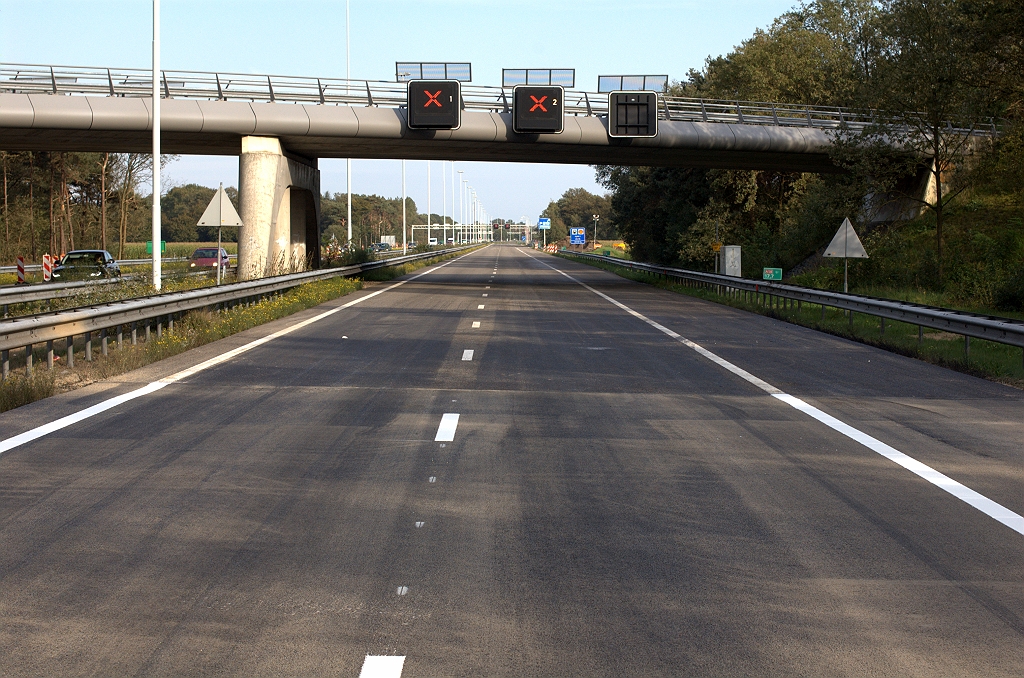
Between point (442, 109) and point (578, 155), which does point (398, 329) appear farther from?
point (578, 155)

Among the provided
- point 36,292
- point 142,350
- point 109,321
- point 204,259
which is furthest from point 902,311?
point 204,259

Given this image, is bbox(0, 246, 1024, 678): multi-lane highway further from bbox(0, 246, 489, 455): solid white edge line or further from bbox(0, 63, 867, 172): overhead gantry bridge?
bbox(0, 63, 867, 172): overhead gantry bridge

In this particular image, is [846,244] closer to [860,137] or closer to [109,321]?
[860,137]

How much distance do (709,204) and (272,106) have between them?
23.8 m

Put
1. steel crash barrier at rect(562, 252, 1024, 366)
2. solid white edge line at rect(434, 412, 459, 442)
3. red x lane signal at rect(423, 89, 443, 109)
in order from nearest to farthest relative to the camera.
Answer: solid white edge line at rect(434, 412, 459, 442), steel crash barrier at rect(562, 252, 1024, 366), red x lane signal at rect(423, 89, 443, 109)

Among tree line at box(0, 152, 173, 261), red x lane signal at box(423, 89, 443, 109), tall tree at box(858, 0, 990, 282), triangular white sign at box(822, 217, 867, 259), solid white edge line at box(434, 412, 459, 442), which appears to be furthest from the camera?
tree line at box(0, 152, 173, 261)

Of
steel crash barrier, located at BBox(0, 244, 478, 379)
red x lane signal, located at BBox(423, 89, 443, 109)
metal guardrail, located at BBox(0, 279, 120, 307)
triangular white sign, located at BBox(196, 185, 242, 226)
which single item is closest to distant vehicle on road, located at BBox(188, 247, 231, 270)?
red x lane signal, located at BBox(423, 89, 443, 109)

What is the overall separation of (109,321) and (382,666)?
45.7 feet

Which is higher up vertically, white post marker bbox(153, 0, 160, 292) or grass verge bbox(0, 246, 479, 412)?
white post marker bbox(153, 0, 160, 292)

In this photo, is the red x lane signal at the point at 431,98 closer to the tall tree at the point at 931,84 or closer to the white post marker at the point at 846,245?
the tall tree at the point at 931,84

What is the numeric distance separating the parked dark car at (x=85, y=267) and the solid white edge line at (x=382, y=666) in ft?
114

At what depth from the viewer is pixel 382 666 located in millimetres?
4734

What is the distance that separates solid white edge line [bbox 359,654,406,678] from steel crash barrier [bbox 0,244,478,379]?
1048 cm

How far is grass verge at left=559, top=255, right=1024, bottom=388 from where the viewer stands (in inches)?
655
